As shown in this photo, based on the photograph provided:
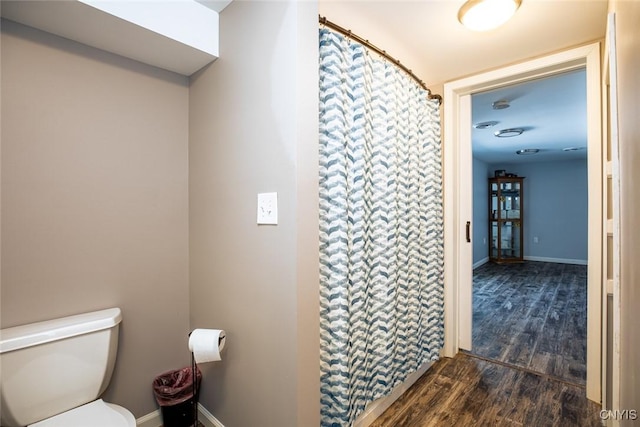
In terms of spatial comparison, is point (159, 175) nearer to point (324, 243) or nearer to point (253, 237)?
point (253, 237)

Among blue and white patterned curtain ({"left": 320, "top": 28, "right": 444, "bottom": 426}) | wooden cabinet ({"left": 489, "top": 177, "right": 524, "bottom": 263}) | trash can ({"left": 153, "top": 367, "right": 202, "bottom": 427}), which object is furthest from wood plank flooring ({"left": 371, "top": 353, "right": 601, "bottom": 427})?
wooden cabinet ({"left": 489, "top": 177, "right": 524, "bottom": 263})

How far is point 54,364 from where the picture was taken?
4.05ft

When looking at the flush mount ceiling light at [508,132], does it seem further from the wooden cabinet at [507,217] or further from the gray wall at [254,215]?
the gray wall at [254,215]

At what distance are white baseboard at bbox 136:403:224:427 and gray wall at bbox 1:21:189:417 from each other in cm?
4

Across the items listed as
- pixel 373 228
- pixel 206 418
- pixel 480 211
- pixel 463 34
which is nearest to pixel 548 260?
pixel 480 211

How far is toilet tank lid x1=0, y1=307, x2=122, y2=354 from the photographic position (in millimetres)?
1158

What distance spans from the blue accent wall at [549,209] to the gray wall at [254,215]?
19.1 feet

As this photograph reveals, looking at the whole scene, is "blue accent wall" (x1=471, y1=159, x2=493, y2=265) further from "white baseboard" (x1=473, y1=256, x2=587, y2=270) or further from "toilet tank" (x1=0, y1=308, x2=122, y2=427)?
"toilet tank" (x1=0, y1=308, x2=122, y2=427)

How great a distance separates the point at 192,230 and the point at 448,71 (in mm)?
2192

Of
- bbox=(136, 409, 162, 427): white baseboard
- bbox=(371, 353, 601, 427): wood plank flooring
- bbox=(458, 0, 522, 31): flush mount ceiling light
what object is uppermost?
bbox=(458, 0, 522, 31): flush mount ceiling light

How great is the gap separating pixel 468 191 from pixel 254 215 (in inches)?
76.1

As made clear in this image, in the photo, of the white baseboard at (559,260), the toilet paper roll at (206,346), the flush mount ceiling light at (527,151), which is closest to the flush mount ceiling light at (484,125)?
the flush mount ceiling light at (527,151)

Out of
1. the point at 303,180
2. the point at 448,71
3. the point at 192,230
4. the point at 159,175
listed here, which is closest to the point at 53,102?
the point at 159,175

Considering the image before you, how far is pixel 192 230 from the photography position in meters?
1.77
